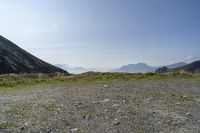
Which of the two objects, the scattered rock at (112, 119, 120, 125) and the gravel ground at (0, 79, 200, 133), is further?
the scattered rock at (112, 119, 120, 125)

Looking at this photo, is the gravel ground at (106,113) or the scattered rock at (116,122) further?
the scattered rock at (116,122)

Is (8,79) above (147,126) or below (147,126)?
above

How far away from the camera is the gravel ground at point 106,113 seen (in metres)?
12.0

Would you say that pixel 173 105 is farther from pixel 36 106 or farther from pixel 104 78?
pixel 104 78

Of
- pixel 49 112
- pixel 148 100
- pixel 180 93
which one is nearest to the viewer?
pixel 49 112

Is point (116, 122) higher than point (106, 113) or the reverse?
the reverse

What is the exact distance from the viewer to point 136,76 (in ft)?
105

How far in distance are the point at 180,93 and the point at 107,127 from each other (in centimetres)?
942

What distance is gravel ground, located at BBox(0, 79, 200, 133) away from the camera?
12.0 m

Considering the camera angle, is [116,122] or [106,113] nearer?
[116,122]

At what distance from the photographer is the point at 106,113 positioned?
14125 mm

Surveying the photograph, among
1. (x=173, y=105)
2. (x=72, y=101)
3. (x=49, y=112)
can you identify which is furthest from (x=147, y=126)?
(x=72, y=101)

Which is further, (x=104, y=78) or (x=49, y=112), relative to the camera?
(x=104, y=78)

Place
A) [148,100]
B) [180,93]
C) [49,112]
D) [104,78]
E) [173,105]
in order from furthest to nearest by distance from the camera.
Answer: [104,78] < [180,93] < [148,100] < [173,105] < [49,112]
